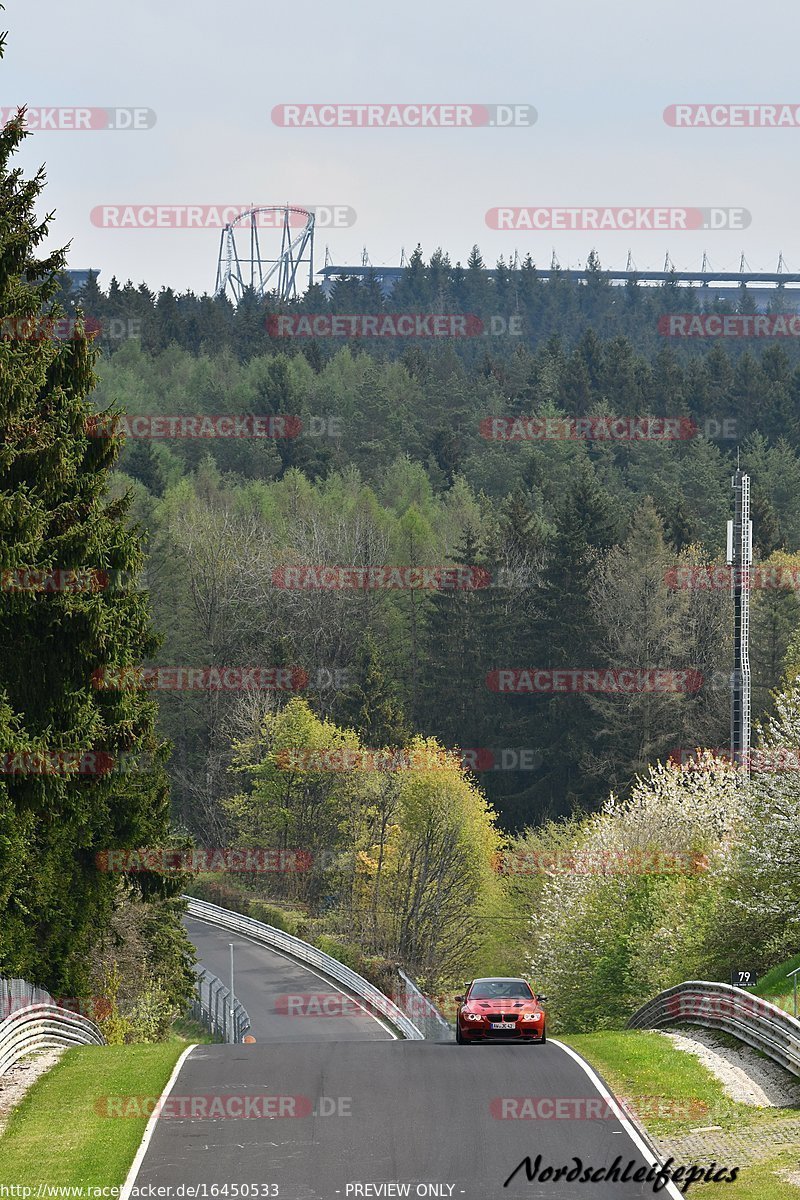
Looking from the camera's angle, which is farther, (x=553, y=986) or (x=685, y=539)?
(x=685, y=539)

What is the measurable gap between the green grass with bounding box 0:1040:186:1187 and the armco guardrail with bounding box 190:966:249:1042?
27.2 m

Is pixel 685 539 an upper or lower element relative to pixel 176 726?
upper

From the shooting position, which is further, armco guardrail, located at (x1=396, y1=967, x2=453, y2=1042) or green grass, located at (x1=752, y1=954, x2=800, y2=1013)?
armco guardrail, located at (x1=396, y1=967, x2=453, y2=1042)

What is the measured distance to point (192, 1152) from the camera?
17734 millimetres

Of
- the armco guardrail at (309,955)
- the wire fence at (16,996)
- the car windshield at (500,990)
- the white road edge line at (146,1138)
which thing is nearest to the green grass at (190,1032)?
the armco guardrail at (309,955)

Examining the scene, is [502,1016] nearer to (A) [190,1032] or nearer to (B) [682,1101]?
(B) [682,1101]

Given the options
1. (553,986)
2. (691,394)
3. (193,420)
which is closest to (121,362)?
(193,420)

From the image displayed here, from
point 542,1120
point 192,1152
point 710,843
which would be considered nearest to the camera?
point 192,1152

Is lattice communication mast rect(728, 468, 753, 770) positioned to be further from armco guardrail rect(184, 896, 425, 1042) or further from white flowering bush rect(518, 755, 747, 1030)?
armco guardrail rect(184, 896, 425, 1042)

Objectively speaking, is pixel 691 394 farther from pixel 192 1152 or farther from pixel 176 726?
pixel 192 1152

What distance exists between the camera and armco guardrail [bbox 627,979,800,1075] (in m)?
23.1

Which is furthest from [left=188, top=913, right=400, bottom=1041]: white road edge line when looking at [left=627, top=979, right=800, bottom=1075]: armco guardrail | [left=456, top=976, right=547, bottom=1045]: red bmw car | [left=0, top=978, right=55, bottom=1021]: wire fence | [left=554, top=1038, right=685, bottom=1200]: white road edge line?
[left=554, top=1038, right=685, bottom=1200]: white road edge line

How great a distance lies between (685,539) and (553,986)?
50.8m

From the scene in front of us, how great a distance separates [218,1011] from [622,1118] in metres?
39.8
